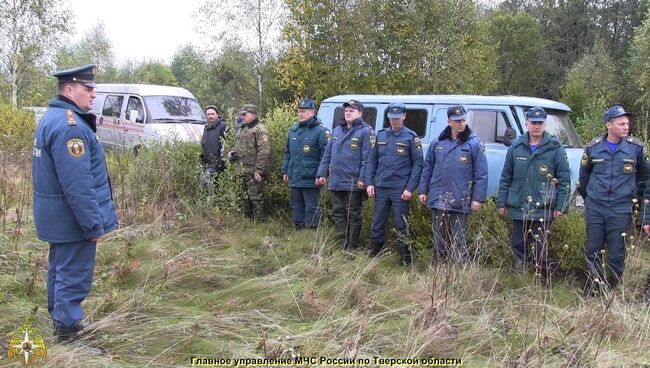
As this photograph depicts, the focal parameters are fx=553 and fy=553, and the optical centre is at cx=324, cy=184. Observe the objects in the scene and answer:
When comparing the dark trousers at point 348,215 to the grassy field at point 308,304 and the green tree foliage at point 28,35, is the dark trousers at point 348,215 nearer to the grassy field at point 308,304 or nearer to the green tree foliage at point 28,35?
the grassy field at point 308,304

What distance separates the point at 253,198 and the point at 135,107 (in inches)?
236

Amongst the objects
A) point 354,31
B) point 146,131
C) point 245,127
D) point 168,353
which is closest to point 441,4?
point 354,31

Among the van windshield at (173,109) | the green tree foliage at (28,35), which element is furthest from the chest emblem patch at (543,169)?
the green tree foliage at (28,35)

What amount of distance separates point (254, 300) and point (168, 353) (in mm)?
977

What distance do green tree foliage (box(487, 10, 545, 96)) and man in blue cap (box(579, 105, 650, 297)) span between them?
2798 centimetres

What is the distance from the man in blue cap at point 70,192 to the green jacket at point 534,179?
10.7 ft

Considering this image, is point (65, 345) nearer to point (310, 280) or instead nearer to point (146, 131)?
point (310, 280)

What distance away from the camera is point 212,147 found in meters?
7.41

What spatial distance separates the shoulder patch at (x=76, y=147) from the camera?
326 centimetres

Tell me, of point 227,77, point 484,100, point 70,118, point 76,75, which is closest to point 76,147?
point 70,118

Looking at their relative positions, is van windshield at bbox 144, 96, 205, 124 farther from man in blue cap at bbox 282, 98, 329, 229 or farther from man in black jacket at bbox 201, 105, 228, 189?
man in blue cap at bbox 282, 98, 329, 229

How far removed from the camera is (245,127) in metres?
6.79

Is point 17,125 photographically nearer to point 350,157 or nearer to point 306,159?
point 306,159

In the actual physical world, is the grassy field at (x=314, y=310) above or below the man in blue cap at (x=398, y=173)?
below
